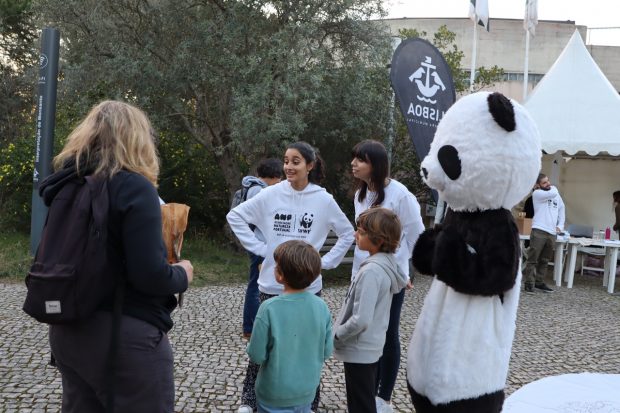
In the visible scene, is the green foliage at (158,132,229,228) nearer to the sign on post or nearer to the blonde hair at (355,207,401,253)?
the sign on post

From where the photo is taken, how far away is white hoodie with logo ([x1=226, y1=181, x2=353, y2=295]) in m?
3.55

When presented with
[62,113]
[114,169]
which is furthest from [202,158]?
[114,169]

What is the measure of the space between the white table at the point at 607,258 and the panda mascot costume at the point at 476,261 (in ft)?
26.2

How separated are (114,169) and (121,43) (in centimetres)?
867

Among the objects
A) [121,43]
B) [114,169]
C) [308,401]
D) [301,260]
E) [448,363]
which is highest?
[121,43]

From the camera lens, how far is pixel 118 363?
1950mm

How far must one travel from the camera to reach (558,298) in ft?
29.9

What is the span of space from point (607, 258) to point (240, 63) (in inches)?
290

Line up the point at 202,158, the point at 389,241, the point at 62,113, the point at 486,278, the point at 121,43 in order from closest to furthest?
the point at 486,278 < the point at 389,241 < the point at 121,43 < the point at 62,113 < the point at 202,158

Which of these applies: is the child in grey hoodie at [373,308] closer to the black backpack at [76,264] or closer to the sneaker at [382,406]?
the sneaker at [382,406]

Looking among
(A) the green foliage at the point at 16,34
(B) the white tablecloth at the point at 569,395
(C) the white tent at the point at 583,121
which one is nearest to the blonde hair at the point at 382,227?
(B) the white tablecloth at the point at 569,395

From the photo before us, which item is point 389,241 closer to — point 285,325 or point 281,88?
point 285,325

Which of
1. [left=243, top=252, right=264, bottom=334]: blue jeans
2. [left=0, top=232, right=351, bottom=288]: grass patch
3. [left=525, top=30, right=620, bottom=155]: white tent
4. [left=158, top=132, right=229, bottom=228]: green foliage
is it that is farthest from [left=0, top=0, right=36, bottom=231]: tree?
[left=525, top=30, right=620, bottom=155]: white tent

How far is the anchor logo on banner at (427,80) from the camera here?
25.0ft
